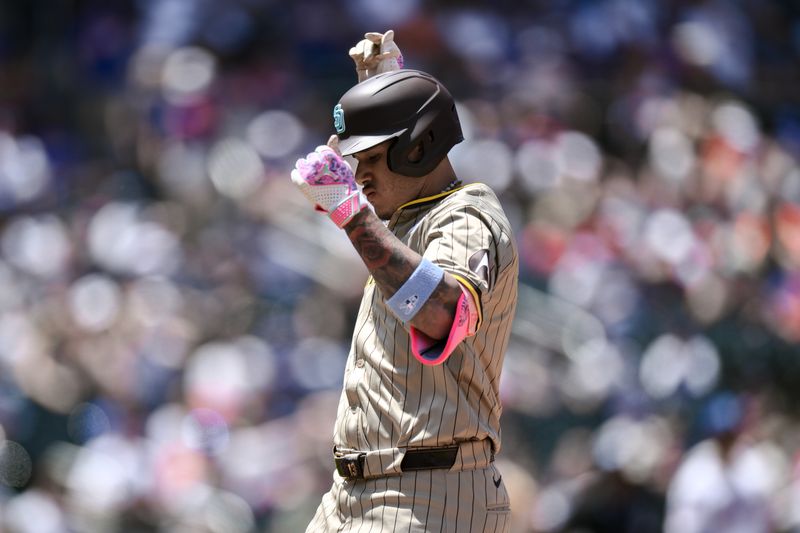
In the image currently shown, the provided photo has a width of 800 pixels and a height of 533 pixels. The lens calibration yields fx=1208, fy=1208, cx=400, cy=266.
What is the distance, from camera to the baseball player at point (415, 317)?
104 inches

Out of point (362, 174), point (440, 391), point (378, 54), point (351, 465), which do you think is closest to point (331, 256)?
point (378, 54)

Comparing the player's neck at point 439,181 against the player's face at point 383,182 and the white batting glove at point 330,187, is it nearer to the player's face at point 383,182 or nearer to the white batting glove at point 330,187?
the player's face at point 383,182

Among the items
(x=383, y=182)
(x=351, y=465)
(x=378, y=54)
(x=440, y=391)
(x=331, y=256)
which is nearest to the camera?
(x=440, y=391)

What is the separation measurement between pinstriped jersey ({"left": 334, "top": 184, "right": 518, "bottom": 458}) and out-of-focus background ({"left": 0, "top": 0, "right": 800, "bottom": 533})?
412cm

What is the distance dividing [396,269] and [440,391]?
391 mm

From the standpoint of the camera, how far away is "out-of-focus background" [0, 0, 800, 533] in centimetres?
721

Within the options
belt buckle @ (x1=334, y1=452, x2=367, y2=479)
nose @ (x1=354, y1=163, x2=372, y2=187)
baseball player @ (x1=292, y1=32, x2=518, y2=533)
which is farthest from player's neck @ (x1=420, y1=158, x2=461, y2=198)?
belt buckle @ (x1=334, y1=452, x2=367, y2=479)

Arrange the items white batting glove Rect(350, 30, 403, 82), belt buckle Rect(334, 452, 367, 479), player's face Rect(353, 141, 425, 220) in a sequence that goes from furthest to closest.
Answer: white batting glove Rect(350, 30, 403, 82) → player's face Rect(353, 141, 425, 220) → belt buckle Rect(334, 452, 367, 479)

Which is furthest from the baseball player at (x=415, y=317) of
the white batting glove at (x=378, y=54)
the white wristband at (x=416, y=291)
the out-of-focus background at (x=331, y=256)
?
the out-of-focus background at (x=331, y=256)

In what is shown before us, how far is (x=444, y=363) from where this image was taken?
2.87 meters

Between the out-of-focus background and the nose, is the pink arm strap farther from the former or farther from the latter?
the out-of-focus background

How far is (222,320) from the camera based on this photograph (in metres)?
7.75

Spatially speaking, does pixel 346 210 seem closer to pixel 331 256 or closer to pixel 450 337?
pixel 450 337

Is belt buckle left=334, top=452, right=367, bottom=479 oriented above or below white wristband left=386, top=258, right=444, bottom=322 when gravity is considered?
below
